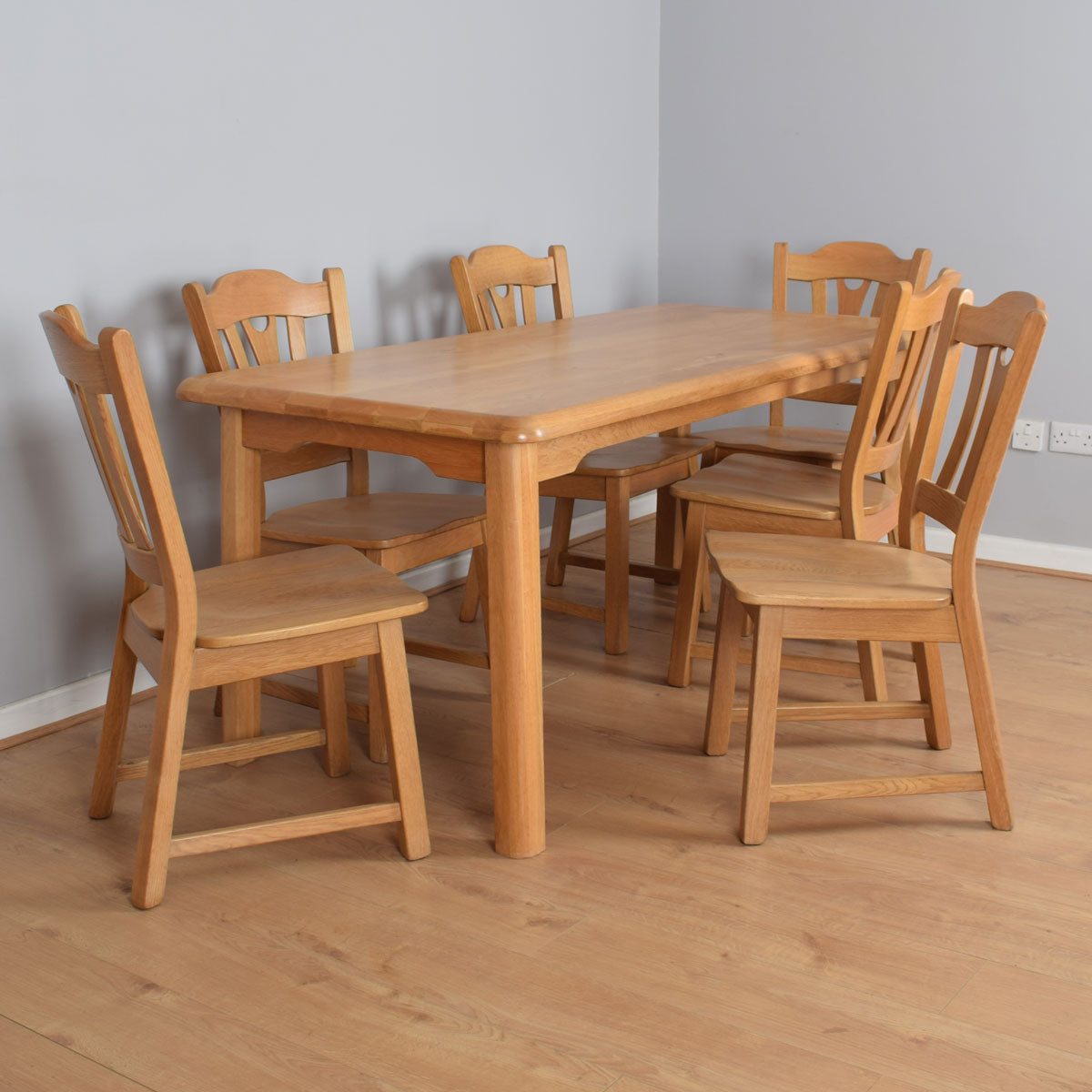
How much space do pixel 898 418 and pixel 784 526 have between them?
1.00 ft

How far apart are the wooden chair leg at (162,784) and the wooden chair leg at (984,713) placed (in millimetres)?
1215

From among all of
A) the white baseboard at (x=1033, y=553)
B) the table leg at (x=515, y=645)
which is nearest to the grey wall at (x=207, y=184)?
the table leg at (x=515, y=645)

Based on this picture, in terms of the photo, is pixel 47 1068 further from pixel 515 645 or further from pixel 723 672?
pixel 723 672

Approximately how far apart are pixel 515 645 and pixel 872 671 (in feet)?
2.93

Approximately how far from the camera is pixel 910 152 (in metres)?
3.64

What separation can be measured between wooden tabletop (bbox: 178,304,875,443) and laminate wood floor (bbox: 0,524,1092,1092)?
70cm

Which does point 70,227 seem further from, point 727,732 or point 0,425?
point 727,732

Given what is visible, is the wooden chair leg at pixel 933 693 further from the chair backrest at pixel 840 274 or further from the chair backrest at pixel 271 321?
the chair backrest at pixel 271 321

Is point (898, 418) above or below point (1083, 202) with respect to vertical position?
below

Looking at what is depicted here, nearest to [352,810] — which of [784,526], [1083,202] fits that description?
[784,526]

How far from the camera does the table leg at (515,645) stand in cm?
194

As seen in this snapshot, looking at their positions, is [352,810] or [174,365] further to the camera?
[174,365]

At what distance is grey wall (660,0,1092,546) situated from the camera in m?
3.41

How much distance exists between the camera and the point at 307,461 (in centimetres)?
269
